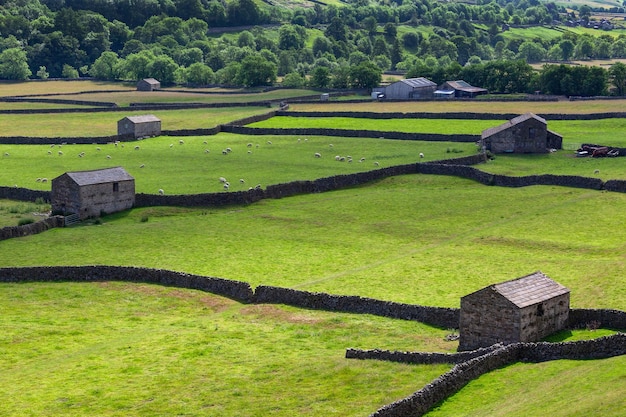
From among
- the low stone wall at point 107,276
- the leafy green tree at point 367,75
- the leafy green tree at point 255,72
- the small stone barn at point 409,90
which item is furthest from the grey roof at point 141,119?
the leafy green tree at point 255,72

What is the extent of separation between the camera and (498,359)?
139ft

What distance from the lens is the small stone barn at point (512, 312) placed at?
4459cm

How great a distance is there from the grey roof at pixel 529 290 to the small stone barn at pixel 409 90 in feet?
384

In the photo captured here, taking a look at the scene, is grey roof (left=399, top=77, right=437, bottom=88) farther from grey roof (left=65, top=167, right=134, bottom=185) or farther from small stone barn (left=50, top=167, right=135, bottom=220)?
small stone barn (left=50, top=167, right=135, bottom=220)

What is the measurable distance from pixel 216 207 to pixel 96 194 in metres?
8.85

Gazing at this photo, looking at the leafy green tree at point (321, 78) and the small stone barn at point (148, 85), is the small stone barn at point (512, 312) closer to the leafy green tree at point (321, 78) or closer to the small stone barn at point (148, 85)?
the leafy green tree at point (321, 78)

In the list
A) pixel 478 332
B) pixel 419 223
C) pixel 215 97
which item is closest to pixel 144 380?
pixel 478 332

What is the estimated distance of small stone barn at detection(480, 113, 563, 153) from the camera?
106 meters

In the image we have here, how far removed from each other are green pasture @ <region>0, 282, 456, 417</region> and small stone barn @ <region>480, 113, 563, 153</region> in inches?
2115

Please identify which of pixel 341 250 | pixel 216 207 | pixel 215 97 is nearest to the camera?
pixel 341 250

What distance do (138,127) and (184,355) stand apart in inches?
2998

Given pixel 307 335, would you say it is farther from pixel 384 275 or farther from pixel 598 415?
pixel 598 415

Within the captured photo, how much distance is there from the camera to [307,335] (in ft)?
168

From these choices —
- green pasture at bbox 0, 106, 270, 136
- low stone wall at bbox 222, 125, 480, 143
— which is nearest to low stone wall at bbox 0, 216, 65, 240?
green pasture at bbox 0, 106, 270, 136
